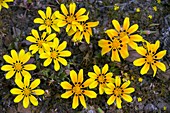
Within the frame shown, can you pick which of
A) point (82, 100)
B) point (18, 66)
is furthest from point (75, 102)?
point (18, 66)

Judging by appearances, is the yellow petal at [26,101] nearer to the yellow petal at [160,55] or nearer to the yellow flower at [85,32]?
the yellow flower at [85,32]

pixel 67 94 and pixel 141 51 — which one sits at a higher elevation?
pixel 141 51

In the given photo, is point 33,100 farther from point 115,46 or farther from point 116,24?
point 116,24

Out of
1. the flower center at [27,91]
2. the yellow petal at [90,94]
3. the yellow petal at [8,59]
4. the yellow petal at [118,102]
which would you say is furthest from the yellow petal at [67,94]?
the yellow petal at [8,59]

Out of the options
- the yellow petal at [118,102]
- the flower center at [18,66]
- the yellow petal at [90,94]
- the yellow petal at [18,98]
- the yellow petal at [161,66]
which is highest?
the flower center at [18,66]

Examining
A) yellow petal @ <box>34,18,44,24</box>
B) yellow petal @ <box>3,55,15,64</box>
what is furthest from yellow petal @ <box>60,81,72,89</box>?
yellow petal @ <box>34,18,44,24</box>

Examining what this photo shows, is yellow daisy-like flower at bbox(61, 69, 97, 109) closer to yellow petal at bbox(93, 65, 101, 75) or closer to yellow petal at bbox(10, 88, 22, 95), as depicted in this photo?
yellow petal at bbox(93, 65, 101, 75)

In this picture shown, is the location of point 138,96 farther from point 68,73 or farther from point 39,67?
point 39,67
